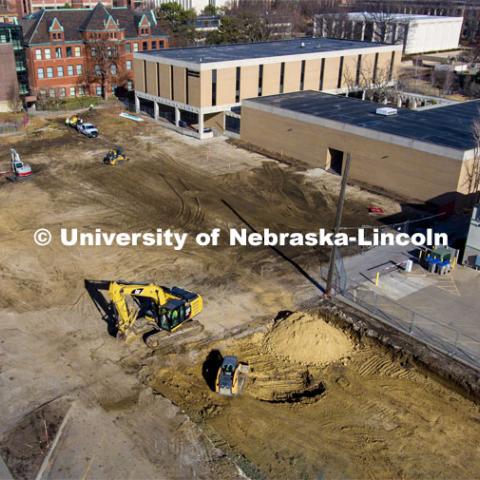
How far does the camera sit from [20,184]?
47625mm

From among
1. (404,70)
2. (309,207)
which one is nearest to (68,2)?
(404,70)

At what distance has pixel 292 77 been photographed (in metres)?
68.2

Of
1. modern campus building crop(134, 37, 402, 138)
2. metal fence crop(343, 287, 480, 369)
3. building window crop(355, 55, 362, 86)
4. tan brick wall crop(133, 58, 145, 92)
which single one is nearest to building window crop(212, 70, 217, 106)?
modern campus building crop(134, 37, 402, 138)

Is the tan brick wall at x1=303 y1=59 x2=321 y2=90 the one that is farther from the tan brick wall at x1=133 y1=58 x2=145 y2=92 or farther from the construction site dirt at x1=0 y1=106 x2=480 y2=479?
the construction site dirt at x1=0 y1=106 x2=480 y2=479

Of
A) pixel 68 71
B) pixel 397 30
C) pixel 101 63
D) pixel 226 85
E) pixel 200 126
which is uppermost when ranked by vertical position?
pixel 397 30

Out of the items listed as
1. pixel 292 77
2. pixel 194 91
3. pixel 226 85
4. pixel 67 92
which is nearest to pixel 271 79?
pixel 292 77

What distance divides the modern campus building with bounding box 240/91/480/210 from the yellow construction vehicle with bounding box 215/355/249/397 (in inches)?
1025

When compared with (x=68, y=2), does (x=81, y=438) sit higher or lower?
lower

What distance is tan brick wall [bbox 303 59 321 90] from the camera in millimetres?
69562

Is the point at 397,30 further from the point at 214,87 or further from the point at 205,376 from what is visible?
the point at 205,376

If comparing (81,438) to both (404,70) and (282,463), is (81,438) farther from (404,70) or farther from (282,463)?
(404,70)

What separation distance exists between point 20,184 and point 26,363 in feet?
87.8

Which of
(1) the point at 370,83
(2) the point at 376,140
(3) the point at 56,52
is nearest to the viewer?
(2) the point at 376,140

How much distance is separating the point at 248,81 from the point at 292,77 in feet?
23.4
